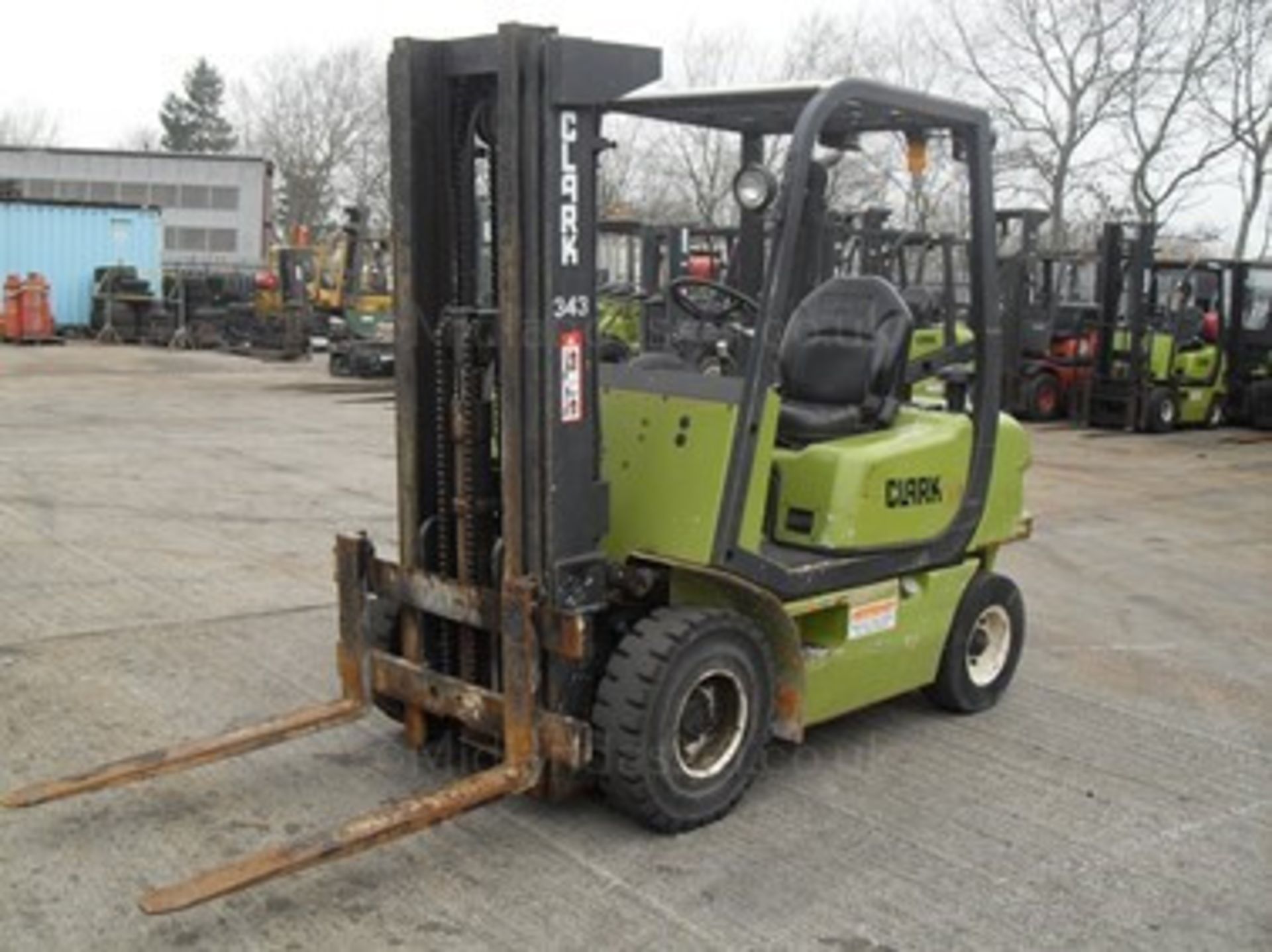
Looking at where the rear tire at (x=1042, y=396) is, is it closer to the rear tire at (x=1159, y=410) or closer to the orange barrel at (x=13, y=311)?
the rear tire at (x=1159, y=410)

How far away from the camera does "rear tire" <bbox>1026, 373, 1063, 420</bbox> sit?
19031 millimetres

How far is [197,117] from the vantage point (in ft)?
248

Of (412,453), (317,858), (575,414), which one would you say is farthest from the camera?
(412,453)

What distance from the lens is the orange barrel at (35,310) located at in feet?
93.1

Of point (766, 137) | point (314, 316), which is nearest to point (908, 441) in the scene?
point (766, 137)

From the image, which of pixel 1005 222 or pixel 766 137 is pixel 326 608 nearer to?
pixel 766 137

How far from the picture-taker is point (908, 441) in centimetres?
535

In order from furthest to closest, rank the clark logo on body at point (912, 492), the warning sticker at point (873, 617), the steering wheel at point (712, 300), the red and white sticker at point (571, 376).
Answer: the steering wheel at point (712, 300) < the clark logo on body at point (912, 492) < the warning sticker at point (873, 617) < the red and white sticker at point (571, 376)

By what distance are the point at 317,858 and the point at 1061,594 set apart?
5798 mm

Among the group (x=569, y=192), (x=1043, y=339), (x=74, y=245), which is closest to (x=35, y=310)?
(x=74, y=245)

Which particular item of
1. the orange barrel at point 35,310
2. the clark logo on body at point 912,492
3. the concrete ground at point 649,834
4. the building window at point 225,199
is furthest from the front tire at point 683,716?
the building window at point 225,199

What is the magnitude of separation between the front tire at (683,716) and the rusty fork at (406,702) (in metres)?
0.14

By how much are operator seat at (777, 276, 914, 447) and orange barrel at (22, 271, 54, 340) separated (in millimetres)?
26298

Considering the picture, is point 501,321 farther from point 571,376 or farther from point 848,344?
point 848,344
